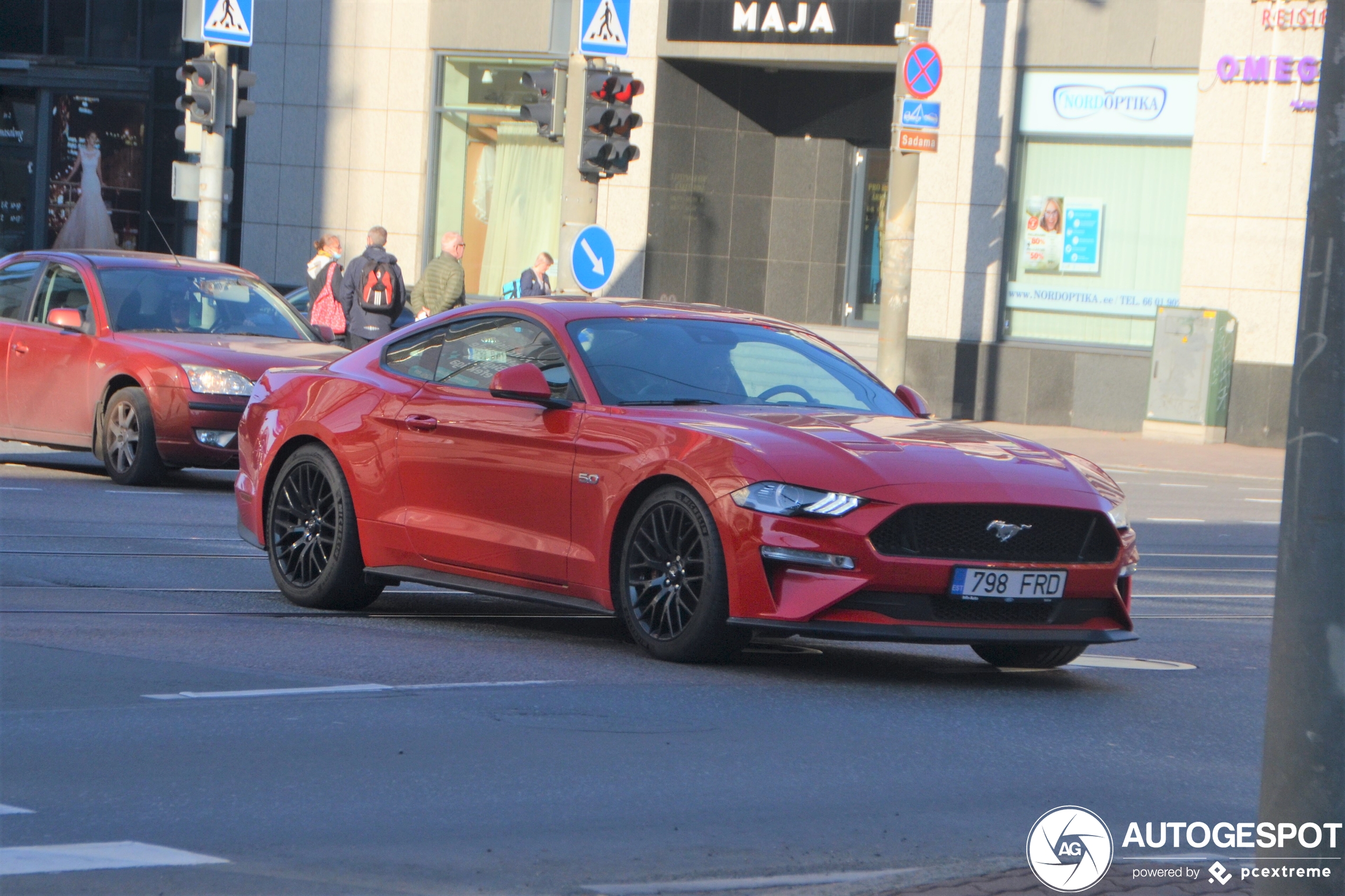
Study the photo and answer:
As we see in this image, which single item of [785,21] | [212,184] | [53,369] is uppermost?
[785,21]

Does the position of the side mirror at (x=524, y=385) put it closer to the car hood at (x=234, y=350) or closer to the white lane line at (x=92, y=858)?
the white lane line at (x=92, y=858)

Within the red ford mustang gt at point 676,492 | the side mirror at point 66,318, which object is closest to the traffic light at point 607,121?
the side mirror at point 66,318

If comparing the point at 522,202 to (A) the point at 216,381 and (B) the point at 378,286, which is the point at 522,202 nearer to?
(B) the point at 378,286

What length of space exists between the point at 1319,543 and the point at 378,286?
16394 millimetres

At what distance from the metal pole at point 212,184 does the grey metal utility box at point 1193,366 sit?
11.6m

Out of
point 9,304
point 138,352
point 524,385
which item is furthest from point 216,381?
point 524,385

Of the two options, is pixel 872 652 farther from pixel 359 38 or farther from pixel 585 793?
pixel 359 38

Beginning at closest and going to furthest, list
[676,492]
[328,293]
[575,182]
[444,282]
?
[676,492], [575,182], [444,282], [328,293]

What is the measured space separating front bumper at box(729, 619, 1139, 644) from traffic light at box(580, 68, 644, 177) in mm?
11173

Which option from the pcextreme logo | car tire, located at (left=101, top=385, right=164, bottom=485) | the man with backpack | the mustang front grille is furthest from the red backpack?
the pcextreme logo

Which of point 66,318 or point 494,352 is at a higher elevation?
point 494,352

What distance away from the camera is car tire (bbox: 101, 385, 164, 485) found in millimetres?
14094

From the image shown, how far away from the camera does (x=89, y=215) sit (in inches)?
1377

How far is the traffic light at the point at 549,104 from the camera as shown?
18359 millimetres
